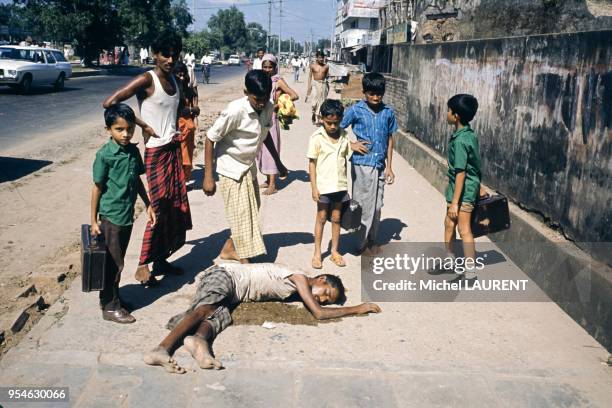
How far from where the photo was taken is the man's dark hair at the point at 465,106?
15.0 feet

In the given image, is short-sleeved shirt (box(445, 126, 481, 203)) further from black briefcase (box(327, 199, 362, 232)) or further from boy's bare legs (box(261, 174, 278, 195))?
boy's bare legs (box(261, 174, 278, 195))

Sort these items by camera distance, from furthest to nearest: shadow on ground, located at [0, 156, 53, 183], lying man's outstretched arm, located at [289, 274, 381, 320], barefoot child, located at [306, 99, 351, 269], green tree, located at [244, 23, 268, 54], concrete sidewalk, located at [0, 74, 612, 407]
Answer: green tree, located at [244, 23, 268, 54], shadow on ground, located at [0, 156, 53, 183], barefoot child, located at [306, 99, 351, 269], lying man's outstretched arm, located at [289, 274, 381, 320], concrete sidewalk, located at [0, 74, 612, 407]

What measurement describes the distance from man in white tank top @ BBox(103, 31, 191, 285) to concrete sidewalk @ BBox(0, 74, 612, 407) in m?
0.38

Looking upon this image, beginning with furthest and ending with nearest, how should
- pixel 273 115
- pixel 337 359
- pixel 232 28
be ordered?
pixel 232 28 < pixel 273 115 < pixel 337 359

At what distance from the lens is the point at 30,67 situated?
813 inches

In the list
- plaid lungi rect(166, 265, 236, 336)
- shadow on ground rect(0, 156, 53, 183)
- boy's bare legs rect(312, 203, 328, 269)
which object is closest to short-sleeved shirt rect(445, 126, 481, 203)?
boy's bare legs rect(312, 203, 328, 269)

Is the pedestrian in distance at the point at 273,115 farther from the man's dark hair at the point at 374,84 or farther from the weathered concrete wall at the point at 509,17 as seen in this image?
the weathered concrete wall at the point at 509,17

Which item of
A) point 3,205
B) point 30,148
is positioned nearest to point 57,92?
point 30,148

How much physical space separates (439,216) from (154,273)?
12.3ft

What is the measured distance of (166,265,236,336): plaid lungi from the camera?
12.9ft

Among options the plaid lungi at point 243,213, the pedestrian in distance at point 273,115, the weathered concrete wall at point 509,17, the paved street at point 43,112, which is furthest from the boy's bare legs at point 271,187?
the paved street at point 43,112

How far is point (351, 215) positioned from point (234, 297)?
147 centimetres

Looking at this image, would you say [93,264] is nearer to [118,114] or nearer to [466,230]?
[118,114]

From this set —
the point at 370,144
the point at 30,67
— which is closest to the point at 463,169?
the point at 370,144
